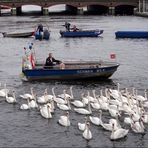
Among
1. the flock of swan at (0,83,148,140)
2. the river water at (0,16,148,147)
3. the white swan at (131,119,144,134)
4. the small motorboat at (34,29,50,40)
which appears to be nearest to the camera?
the river water at (0,16,148,147)

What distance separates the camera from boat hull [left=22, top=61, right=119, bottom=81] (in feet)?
173

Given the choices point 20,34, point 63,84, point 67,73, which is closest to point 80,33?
point 20,34

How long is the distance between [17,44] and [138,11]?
9028cm

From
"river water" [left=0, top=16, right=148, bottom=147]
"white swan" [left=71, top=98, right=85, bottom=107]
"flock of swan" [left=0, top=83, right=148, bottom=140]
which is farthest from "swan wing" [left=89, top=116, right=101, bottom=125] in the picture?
"white swan" [left=71, top=98, right=85, bottom=107]

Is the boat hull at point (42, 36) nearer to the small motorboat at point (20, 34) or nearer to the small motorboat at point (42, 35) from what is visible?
the small motorboat at point (42, 35)

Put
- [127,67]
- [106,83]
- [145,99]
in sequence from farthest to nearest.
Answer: [127,67]
[106,83]
[145,99]

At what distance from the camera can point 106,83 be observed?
52594mm

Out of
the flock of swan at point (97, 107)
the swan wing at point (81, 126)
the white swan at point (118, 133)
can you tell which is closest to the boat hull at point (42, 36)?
the flock of swan at point (97, 107)

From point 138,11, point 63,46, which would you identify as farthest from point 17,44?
point 138,11

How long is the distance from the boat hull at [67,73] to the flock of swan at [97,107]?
604 centimetres

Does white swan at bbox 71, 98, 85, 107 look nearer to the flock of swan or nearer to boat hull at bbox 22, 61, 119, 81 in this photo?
the flock of swan

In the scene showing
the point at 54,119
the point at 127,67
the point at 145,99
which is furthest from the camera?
the point at 127,67

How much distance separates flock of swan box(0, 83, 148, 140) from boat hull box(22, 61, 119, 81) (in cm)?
604

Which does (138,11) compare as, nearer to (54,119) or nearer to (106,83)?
(106,83)
